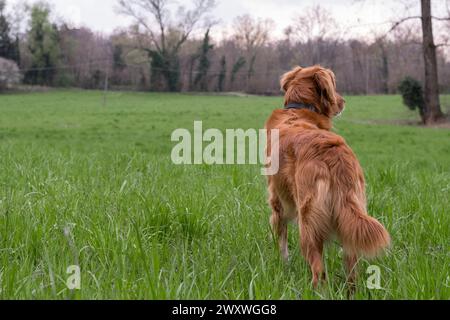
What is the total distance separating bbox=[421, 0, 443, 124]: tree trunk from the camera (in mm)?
20344

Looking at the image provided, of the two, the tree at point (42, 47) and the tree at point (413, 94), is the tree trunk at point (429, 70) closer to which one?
the tree at point (413, 94)

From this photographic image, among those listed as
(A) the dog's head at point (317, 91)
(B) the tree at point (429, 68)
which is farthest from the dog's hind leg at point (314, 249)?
(B) the tree at point (429, 68)

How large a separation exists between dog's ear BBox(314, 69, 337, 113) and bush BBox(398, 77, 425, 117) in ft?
65.0

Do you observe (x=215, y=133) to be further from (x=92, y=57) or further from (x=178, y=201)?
(x=92, y=57)

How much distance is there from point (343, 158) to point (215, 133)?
1378cm

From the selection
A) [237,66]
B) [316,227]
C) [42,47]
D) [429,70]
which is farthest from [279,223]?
[42,47]

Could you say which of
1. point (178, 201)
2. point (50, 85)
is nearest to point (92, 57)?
point (50, 85)

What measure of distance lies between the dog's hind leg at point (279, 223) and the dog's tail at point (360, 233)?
835 mm

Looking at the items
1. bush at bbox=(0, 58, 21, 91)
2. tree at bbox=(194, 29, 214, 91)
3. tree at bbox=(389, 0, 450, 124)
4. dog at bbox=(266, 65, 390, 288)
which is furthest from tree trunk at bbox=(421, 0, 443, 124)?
bush at bbox=(0, 58, 21, 91)

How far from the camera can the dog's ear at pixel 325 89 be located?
12.0 feet

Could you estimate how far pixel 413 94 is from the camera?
2223cm

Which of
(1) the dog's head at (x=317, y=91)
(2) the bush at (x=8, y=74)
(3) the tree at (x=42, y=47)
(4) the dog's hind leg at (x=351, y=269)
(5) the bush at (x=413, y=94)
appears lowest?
(4) the dog's hind leg at (x=351, y=269)

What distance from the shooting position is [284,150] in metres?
2.98

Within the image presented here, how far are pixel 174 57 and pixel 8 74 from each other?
19107 millimetres
